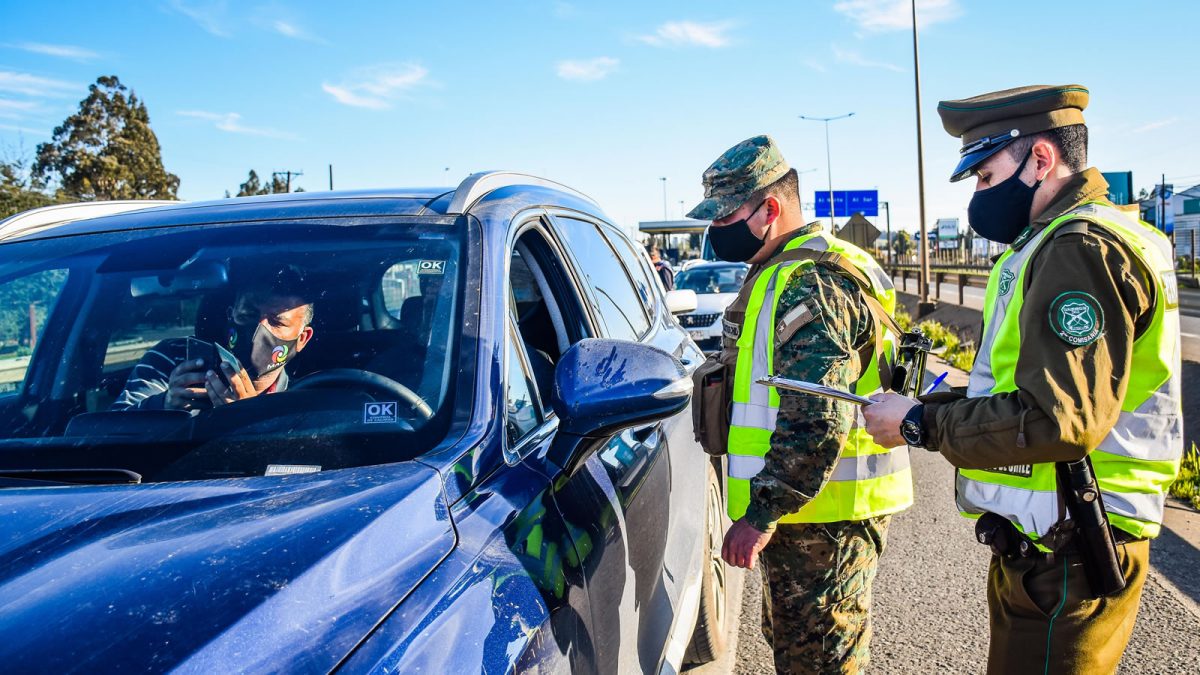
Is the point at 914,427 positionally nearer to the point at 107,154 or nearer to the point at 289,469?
the point at 289,469

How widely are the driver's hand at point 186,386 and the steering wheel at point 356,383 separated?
0.24 meters

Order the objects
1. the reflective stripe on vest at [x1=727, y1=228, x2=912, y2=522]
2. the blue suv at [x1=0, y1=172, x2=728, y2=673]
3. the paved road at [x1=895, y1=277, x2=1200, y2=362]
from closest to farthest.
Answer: the blue suv at [x1=0, y1=172, x2=728, y2=673], the reflective stripe on vest at [x1=727, y1=228, x2=912, y2=522], the paved road at [x1=895, y1=277, x2=1200, y2=362]

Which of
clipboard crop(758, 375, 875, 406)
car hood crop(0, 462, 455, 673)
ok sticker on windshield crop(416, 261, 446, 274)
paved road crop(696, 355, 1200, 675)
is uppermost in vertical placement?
ok sticker on windshield crop(416, 261, 446, 274)

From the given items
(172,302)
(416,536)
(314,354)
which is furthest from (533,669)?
(172,302)

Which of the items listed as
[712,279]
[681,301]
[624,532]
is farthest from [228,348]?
[712,279]

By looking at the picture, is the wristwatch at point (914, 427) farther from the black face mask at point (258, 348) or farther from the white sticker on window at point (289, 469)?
the black face mask at point (258, 348)

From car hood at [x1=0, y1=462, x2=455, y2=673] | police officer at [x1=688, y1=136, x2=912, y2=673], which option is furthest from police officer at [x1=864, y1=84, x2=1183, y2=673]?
car hood at [x1=0, y1=462, x2=455, y2=673]

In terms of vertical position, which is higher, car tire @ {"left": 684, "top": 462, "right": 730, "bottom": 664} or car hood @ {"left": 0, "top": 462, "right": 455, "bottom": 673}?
car hood @ {"left": 0, "top": 462, "right": 455, "bottom": 673}

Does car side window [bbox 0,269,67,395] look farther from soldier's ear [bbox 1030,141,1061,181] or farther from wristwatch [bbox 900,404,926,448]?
soldier's ear [bbox 1030,141,1061,181]

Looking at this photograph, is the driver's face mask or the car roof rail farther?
the car roof rail

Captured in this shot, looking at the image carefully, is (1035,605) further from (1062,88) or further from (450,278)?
(450,278)

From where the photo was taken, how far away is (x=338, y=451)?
5.85 feet

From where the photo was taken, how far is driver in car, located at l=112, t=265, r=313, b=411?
2.01m

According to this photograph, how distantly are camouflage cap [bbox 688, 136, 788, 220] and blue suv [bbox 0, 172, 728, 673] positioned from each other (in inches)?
20.0
